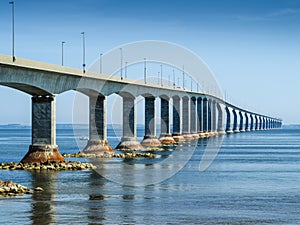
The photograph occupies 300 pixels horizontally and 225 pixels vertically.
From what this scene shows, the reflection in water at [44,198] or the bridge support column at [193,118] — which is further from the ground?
the bridge support column at [193,118]

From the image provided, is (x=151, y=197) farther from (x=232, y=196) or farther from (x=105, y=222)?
(x=105, y=222)

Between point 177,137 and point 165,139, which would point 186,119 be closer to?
point 177,137

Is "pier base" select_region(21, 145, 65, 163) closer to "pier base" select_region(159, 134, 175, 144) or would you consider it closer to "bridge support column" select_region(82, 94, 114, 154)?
"bridge support column" select_region(82, 94, 114, 154)

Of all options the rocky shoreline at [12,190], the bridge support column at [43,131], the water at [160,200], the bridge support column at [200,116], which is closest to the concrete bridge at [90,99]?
the bridge support column at [43,131]

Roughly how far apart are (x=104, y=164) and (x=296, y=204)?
120ft

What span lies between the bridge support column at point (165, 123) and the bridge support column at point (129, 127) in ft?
87.7

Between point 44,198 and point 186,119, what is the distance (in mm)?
123396

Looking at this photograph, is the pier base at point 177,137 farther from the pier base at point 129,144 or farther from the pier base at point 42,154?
the pier base at point 42,154

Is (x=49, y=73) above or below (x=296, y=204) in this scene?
above

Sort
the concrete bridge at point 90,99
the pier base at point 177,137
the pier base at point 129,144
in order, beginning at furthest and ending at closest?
the pier base at point 177,137
the pier base at point 129,144
the concrete bridge at point 90,99

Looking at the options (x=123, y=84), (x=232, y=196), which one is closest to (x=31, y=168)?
(x=232, y=196)

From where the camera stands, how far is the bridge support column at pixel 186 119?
546ft

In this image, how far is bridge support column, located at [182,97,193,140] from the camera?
166375 mm

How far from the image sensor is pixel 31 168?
66.8 meters
